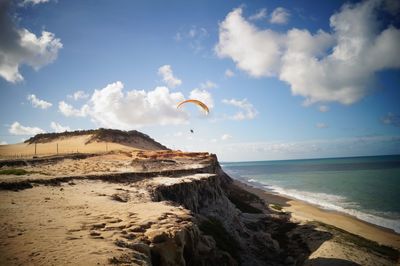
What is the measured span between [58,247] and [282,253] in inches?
595

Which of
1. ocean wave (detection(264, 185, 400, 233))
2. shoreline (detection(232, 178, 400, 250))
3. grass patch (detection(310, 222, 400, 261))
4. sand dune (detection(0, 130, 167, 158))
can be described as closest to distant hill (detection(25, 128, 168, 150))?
sand dune (detection(0, 130, 167, 158))

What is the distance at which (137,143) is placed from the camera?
226ft

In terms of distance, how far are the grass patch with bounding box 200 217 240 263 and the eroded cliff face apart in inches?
3.1

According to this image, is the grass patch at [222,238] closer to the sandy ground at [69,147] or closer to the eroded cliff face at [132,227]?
the eroded cliff face at [132,227]

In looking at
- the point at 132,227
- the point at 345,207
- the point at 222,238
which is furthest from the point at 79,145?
the point at 132,227

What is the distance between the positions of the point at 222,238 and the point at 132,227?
7.92 metres

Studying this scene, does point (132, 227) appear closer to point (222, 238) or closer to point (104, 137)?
point (222, 238)

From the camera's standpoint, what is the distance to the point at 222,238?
14.9 metres

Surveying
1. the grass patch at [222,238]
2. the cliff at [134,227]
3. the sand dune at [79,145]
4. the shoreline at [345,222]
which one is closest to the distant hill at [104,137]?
the sand dune at [79,145]

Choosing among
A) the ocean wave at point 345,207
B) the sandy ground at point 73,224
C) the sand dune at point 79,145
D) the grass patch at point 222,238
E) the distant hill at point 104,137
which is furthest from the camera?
the distant hill at point 104,137

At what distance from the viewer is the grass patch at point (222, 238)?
1411 centimetres

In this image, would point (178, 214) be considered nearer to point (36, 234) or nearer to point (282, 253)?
point (36, 234)

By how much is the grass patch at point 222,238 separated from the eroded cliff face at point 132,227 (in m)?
0.08

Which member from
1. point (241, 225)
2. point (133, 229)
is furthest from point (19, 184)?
point (241, 225)
